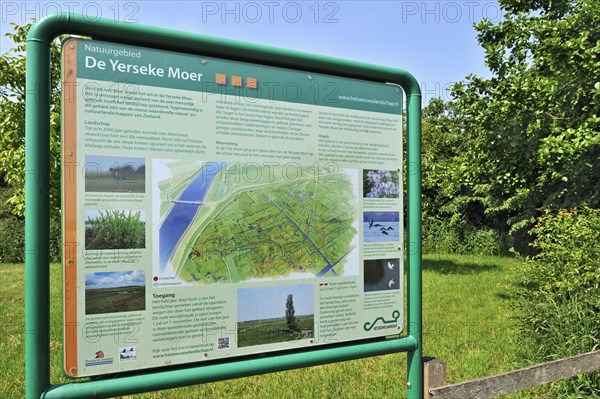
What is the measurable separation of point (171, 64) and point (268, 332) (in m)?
1.30

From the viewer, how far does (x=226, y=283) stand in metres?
2.17

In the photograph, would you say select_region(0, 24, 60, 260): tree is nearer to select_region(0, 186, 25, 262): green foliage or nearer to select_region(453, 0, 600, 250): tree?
select_region(453, 0, 600, 250): tree

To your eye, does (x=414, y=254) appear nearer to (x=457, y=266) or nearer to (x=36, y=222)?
(x=36, y=222)

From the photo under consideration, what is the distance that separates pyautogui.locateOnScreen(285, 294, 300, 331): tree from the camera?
90.8 inches

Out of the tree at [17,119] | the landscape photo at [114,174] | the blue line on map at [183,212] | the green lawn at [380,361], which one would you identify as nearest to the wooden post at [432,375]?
the blue line on map at [183,212]

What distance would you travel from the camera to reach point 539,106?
8.48 m

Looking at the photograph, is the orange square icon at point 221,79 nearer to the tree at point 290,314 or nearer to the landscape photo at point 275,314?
the landscape photo at point 275,314

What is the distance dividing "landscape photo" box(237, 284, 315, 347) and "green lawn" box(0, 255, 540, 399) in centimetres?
246

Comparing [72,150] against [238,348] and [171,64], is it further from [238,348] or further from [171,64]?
[238,348]

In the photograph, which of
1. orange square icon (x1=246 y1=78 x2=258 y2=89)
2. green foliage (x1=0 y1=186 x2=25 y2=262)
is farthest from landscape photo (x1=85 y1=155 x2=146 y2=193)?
green foliage (x1=0 y1=186 x2=25 y2=262)

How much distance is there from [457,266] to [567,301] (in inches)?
401

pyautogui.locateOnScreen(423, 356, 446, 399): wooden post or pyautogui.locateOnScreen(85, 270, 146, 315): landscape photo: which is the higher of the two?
pyautogui.locateOnScreen(85, 270, 146, 315): landscape photo

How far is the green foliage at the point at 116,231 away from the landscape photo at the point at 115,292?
4.6 inches

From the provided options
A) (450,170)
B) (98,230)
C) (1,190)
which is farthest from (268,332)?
(1,190)
